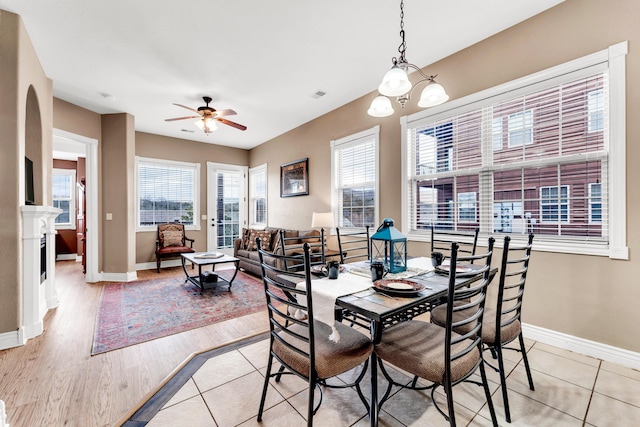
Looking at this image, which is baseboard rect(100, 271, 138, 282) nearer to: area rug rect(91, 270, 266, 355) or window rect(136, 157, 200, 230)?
area rug rect(91, 270, 266, 355)

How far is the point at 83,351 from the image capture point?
7.96 feet

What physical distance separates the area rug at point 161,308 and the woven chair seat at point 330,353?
1.88 m

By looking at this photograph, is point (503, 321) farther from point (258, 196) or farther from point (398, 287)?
point (258, 196)

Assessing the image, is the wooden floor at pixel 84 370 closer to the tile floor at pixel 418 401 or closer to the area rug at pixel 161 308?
the area rug at pixel 161 308

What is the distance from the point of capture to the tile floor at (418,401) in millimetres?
1605

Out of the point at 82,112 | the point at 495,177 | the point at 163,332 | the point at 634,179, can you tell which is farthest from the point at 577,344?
the point at 82,112

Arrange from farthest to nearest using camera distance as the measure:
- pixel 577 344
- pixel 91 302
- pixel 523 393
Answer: pixel 91 302 < pixel 577 344 < pixel 523 393

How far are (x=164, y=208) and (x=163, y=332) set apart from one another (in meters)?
4.16

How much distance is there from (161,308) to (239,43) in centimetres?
326

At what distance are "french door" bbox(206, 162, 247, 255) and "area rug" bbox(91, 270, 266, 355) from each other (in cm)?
211

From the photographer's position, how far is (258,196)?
23.0 ft

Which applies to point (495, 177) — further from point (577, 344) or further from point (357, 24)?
point (357, 24)

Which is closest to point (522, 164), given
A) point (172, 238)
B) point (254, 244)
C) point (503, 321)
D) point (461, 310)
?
point (503, 321)

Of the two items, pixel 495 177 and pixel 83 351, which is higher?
pixel 495 177
